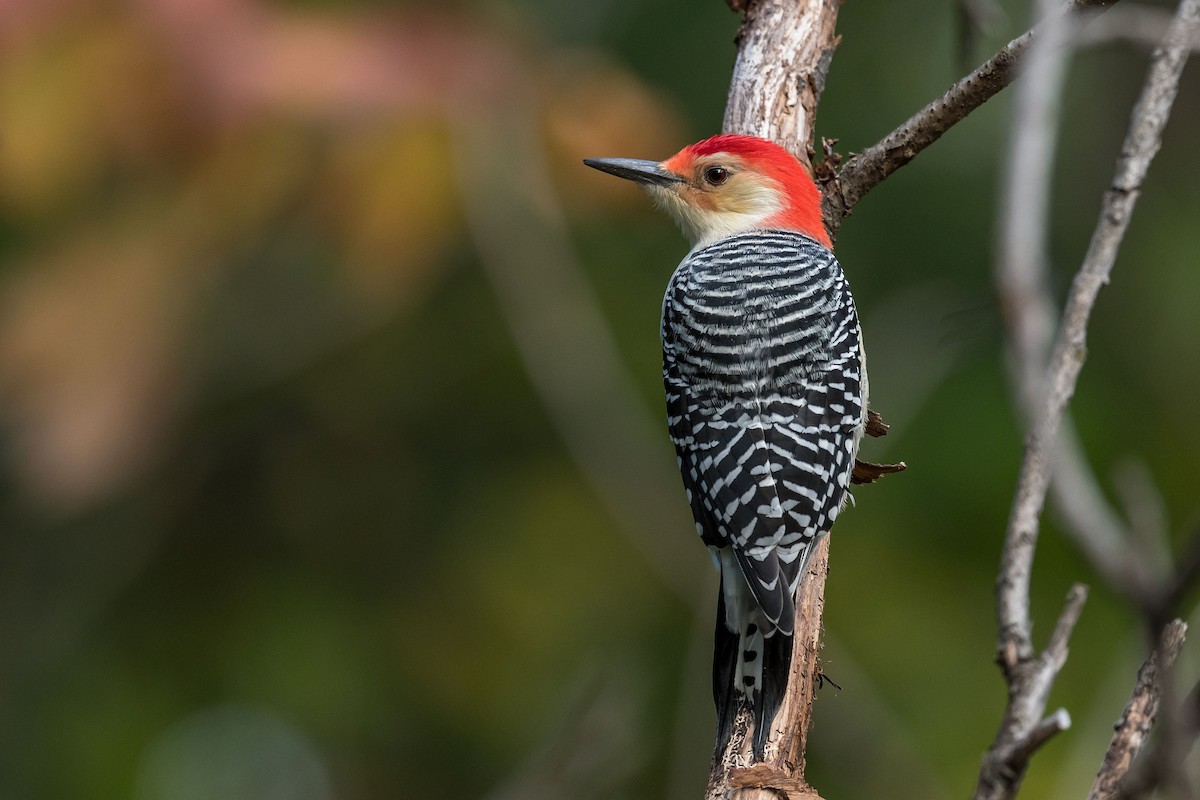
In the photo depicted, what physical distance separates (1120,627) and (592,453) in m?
2.79

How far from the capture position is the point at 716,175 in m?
4.82

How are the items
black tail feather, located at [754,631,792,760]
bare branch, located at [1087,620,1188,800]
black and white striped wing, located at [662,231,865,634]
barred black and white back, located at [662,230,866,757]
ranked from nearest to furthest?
bare branch, located at [1087,620,1188,800] < black tail feather, located at [754,631,792,760] < barred black and white back, located at [662,230,866,757] < black and white striped wing, located at [662,231,865,634]

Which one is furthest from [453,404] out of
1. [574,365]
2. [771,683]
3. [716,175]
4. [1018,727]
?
[1018,727]

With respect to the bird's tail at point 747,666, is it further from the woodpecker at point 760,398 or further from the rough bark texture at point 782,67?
the rough bark texture at point 782,67

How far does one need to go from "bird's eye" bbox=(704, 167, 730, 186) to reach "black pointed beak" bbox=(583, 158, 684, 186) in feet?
0.43

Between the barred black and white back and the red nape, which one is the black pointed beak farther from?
the barred black and white back

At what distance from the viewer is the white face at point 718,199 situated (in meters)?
4.68

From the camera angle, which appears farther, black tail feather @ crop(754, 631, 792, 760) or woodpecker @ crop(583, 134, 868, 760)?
woodpecker @ crop(583, 134, 868, 760)

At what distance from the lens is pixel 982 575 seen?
677 centimetres

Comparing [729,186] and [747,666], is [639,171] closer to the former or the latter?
A: [729,186]

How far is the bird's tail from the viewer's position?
3453mm

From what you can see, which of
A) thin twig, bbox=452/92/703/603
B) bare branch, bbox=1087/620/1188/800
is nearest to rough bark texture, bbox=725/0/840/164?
thin twig, bbox=452/92/703/603

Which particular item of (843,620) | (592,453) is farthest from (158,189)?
(843,620)

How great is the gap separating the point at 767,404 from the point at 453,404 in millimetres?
4270
